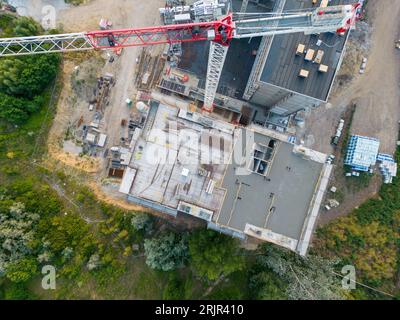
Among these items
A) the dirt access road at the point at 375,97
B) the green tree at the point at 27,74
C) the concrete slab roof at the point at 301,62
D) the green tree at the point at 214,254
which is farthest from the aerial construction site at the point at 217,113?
the green tree at the point at 27,74

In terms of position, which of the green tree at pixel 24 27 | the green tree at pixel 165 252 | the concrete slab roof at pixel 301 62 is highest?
the concrete slab roof at pixel 301 62

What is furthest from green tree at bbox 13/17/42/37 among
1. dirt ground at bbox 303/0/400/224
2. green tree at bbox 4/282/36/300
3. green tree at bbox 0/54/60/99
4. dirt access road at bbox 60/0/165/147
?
dirt ground at bbox 303/0/400/224

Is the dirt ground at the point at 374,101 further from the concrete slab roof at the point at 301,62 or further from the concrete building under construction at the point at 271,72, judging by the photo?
the concrete slab roof at the point at 301,62

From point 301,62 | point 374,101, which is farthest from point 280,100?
point 374,101

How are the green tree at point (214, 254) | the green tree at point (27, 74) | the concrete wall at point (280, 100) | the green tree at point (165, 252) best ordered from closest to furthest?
the concrete wall at point (280, 100) → the green tree at point (214, 254) → the green tree at point (165, 252) → the green tree at point (27, 74)

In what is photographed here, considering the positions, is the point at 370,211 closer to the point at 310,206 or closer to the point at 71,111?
the point at 310,206

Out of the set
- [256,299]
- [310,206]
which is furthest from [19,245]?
[310,206]
